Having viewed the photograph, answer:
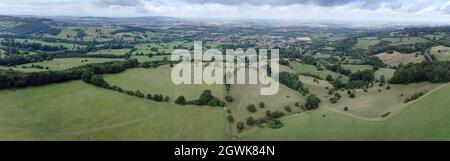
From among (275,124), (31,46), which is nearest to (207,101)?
(275,124)

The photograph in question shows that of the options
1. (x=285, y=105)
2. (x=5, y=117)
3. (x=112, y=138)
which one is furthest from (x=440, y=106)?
(x=5, y=117)

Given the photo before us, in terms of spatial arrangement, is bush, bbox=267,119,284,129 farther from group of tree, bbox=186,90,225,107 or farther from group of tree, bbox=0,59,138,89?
group of tree, bbox=0,59,138,89

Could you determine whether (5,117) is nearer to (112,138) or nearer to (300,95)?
(112,138)

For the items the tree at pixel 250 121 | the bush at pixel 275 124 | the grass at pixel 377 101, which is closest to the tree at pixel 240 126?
the tree at pixel 250 121

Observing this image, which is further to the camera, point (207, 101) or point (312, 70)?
point (312, 70)

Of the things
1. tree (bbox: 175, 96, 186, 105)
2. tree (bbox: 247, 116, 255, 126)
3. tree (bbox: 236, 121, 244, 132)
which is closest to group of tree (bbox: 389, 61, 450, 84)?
tree (bbox: 247, 116, 255, 126)

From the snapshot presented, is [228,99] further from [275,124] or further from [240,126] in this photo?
[275,124]
